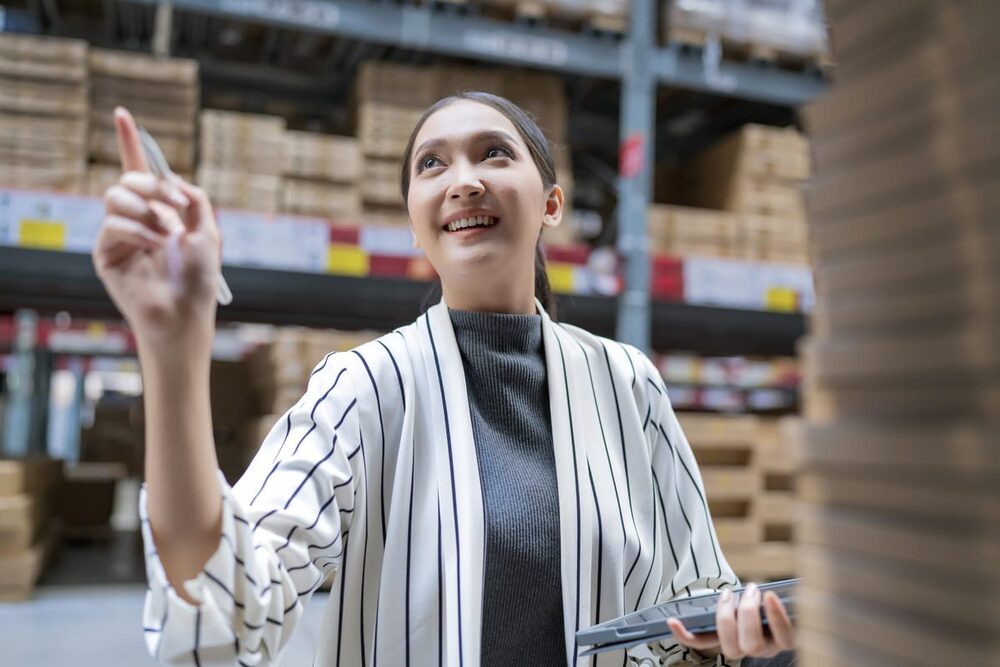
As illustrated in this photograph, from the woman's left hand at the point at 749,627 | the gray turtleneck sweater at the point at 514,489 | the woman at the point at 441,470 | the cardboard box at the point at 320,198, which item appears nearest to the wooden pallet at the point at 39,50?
the cardboard box at the point at 320,198

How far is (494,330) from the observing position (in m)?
1.21

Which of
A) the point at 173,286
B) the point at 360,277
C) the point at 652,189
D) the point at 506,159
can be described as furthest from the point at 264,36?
the point at 173,286

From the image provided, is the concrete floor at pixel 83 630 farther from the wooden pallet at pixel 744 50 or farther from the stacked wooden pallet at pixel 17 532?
the wooden pallet at pixel 744 50

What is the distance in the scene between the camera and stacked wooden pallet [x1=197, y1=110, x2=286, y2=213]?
119 inches

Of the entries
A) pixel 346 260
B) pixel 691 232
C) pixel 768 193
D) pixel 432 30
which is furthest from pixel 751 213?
pixel 346 260

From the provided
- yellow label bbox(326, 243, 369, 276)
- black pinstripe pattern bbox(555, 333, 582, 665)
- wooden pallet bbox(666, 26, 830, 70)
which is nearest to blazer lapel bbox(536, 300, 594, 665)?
black pinstripe pattern bbox(555, 333, 582, 665)

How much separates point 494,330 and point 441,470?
248 millimetres

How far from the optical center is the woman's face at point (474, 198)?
117 centimetres

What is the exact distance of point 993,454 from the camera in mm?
346

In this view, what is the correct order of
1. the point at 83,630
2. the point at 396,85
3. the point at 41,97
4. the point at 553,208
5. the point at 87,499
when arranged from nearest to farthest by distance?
1. the point at 553,208
2. the point at 83,630
3. the point at 41,97
4. the point at 396,85
5. the point at 87,499

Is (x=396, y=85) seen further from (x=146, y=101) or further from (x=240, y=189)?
(x=146, y=101)

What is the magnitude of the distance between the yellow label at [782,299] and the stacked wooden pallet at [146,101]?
7.83ft

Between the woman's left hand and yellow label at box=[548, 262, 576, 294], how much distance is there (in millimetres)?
2562

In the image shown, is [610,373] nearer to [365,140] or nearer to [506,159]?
[506,159]
